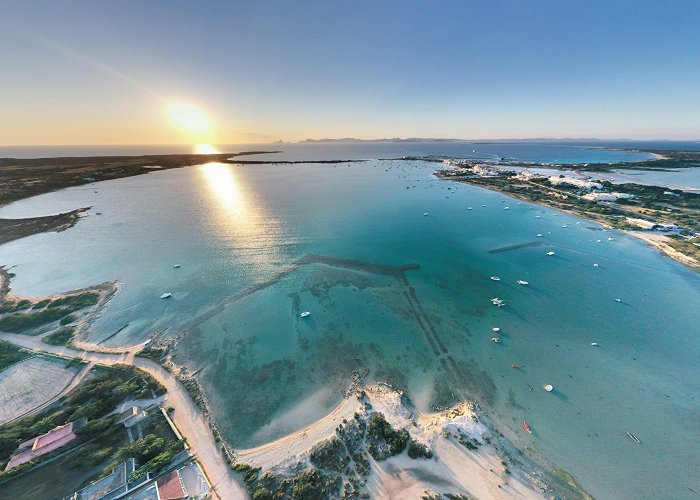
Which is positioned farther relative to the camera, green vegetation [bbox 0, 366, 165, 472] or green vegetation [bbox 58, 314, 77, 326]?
green vegetation [bbox 58, 314, 77, 326]

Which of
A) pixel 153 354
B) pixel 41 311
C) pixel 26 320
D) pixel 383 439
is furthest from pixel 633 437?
pixel 41 311

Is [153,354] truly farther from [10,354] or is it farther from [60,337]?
[10,354]

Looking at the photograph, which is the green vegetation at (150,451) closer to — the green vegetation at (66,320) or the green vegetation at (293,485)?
the green vegetation at (293,485)

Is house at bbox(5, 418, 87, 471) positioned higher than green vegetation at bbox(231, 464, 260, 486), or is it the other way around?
house at bbox(5, 418, 87, 471)

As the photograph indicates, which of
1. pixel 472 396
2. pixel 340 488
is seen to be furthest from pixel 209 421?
pixel 472 396

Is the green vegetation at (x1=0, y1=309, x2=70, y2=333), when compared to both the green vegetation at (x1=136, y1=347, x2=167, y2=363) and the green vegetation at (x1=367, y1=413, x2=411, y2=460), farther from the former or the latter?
the green vegetation at (x1=367, y1=413, x2=411, y2=460)

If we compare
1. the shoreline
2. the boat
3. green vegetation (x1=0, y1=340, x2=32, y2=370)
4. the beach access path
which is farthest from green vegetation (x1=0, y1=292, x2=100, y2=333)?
the boat
